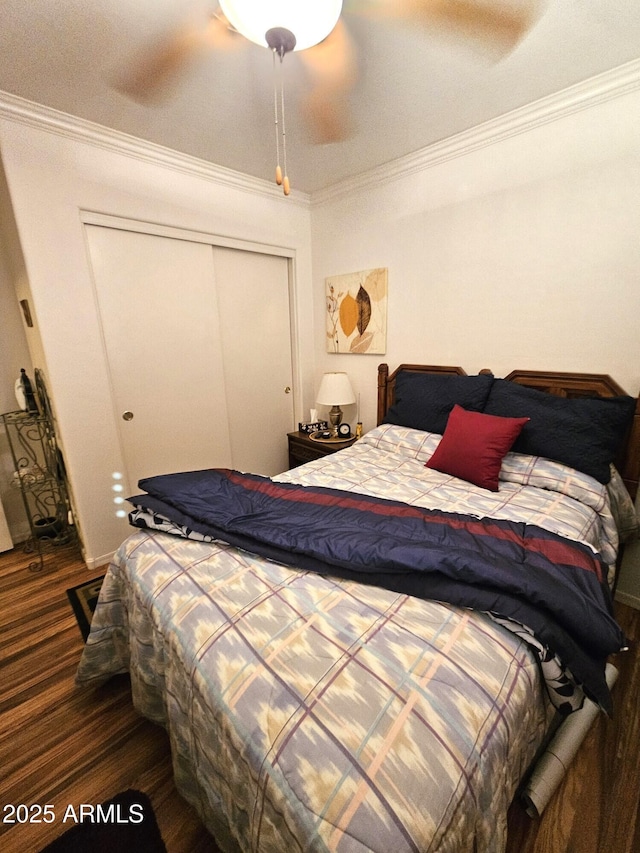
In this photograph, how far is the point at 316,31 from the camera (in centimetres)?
111

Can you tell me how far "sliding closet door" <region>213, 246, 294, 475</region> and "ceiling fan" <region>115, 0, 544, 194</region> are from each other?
3.81 ft

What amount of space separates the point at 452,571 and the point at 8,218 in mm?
2750

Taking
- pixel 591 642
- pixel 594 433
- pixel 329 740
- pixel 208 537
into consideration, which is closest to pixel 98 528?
pixel 208 537

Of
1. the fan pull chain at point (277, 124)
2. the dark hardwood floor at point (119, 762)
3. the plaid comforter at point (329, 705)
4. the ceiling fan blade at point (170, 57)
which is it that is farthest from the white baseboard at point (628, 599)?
the ceiling fan blade at point (170, 57)

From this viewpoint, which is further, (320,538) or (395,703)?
(320,538)

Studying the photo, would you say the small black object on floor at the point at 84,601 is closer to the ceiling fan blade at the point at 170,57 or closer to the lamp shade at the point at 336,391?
the lamp shade at the point at 336,391

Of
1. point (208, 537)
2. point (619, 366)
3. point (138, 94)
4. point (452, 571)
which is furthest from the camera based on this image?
point (619, 366)

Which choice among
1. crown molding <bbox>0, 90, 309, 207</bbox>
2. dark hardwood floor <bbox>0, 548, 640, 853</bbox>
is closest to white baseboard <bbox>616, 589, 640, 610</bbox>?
dark hardwood floor <bbox>0, 548, 640, 853</bbox>

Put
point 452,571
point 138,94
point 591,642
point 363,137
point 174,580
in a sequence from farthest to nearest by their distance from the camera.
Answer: point 363,137, point 138,94, point 174,580, point 452,571, point 591,642

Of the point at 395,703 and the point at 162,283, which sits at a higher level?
the point at 162,283

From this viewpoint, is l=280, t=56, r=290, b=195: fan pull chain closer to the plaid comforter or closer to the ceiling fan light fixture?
the ceiling fan light fixture

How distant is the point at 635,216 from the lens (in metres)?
1.65

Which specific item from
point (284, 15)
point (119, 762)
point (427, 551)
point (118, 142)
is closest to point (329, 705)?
point (427, 551)

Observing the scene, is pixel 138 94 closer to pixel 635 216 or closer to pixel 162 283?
pixel 162 283
